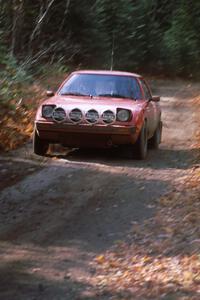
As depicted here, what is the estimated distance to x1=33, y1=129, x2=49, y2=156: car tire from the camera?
11.3 meters

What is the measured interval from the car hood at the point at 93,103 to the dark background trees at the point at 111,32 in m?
10.1

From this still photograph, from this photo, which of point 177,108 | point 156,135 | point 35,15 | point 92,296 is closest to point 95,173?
point 156,135

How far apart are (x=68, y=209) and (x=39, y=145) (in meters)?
3.58

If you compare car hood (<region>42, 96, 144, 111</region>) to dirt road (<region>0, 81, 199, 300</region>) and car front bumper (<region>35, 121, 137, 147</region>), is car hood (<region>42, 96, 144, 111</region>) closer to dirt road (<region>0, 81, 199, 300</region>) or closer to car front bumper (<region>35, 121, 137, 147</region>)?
car front bumper (<region>35, 121, 137, 147</region>)

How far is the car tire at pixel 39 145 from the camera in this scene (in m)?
11.3

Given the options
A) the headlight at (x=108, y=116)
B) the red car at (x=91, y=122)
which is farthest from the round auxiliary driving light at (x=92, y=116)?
the headlight at (x=108, y=116)

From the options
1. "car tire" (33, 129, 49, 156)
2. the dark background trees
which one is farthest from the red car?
the dark background trees

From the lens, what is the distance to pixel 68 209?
26.3 feet

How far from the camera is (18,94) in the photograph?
1557cm

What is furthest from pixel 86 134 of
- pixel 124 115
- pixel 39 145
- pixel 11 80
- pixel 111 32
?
pixel 111 32

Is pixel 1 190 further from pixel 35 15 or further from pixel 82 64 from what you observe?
pixel 82 64

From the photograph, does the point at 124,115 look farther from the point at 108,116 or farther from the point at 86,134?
the point at 86,134

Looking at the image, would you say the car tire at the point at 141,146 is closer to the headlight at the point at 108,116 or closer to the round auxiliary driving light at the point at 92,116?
the headlight at the point at 108,116

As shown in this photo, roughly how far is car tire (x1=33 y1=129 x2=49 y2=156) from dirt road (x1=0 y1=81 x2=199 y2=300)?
0.17 metres
